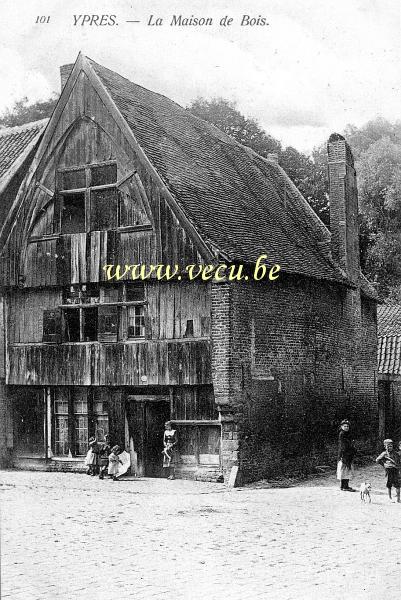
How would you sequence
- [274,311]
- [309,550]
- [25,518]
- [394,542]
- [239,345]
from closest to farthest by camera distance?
[309,550], [394,542], [25,518], [239,345], [274,311]

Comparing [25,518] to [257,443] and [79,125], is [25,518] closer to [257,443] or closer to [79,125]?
[257,443]

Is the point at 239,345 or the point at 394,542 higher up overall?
the point at 239,345

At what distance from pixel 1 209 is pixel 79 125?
10.9ft

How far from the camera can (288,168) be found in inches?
1270

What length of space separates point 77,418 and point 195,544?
10636 mm

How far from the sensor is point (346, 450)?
738 inches

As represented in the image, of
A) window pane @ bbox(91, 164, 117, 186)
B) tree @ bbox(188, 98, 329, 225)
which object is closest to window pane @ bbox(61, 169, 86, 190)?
window pane @ bbox(91, 164, 117, 186)

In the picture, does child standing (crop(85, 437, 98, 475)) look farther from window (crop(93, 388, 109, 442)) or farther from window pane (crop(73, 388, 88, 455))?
window pane (crop(73, 388, 88, 455))

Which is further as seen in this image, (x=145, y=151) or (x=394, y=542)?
(x=145, y=151)

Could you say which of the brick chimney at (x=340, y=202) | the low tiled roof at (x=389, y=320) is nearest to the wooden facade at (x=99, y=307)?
the brick chimney at (x=340, y=202)

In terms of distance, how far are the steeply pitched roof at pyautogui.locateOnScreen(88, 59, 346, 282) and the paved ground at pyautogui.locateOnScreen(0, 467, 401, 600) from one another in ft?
19.4

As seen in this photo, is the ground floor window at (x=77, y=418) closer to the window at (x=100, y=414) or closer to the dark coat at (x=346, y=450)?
the window at (x=100, y=414)

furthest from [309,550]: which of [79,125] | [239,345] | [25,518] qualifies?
[79,125]

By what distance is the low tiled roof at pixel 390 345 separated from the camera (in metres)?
30.1
